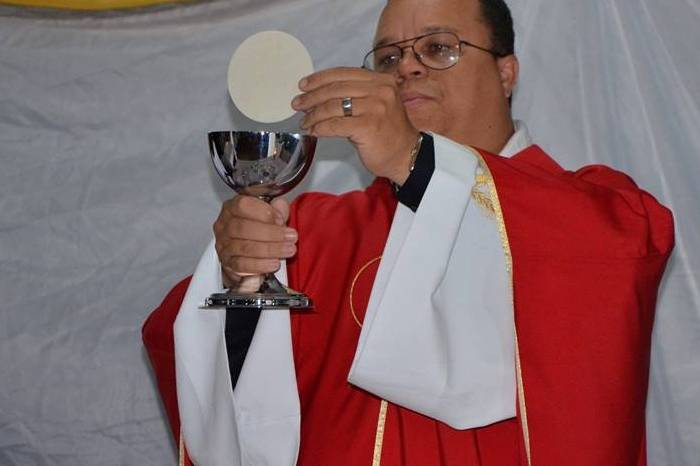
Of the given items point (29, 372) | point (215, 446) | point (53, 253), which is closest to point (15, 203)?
point (53, 253)

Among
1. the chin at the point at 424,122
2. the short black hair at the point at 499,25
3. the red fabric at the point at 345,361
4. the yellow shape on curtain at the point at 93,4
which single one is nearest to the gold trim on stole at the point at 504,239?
the red fabric at the point at 345,361

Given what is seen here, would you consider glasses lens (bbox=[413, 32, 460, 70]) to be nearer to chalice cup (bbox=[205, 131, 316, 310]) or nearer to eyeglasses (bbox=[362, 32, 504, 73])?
eyeglasses (bbox=[362, 32, 504, 73])

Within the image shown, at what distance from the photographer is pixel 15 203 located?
351 cm

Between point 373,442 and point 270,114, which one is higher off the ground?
point 270,114

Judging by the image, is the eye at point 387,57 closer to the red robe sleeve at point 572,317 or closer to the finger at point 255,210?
the red robe sleeve at point 572,317

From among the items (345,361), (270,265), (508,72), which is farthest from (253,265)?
(508,72)

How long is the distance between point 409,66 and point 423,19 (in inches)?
5.7

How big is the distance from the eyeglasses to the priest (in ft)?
1.44

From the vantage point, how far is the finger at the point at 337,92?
7.07 ft

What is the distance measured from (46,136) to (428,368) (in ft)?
5.25

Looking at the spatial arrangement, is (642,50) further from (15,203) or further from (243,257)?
(15,203)

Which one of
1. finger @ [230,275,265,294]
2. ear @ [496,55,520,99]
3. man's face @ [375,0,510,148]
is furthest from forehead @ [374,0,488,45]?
finger @ [230,275,265,294]

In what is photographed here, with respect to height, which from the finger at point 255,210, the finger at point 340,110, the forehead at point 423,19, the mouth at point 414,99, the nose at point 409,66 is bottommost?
the finger at point 255,210

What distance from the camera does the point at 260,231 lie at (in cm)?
229
